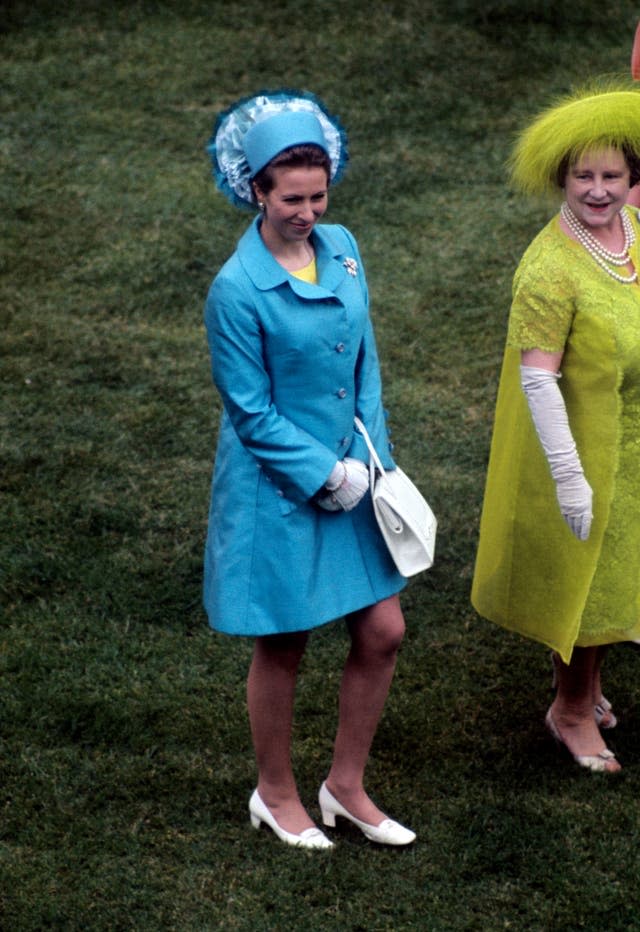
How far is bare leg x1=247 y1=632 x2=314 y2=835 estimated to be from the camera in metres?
3.54

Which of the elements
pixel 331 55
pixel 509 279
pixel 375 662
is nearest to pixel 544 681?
pixel 375 662

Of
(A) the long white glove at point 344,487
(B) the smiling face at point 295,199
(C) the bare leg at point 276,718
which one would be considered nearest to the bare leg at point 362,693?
(C) the bare leg at point 276,718

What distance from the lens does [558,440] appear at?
349cm

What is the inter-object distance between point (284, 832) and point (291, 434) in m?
1.06

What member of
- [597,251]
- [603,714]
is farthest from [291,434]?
[603,714]

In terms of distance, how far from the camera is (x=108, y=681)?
4.42m

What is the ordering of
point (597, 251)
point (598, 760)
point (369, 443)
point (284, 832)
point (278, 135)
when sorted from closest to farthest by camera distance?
point (278, 135) < point (369, 443) < point (597, 251) < point (284, 832) < point (598, 760)

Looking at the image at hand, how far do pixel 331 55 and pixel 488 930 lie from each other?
6690 millimetres

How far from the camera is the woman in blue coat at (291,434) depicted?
3271mm

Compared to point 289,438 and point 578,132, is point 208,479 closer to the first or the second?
point 289,438

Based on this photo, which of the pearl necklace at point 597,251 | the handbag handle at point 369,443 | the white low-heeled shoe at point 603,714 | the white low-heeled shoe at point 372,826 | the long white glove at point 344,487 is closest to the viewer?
the long white glove at point 344,487

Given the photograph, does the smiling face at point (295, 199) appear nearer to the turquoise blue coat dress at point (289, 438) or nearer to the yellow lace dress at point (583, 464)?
the turquoise blue coat dress at point (289, 438)

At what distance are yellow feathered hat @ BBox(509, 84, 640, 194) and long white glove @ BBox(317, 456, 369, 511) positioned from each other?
88 centimetres

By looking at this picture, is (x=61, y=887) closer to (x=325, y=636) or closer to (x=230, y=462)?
(x=230, y=462)
